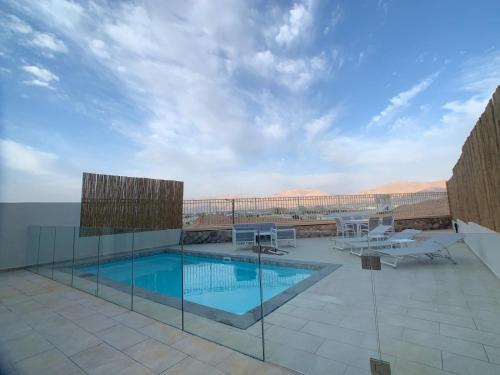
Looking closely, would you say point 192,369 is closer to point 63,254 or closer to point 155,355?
point 155,355

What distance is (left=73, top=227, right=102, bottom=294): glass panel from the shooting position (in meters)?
4.62

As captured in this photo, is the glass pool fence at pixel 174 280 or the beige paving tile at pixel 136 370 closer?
the beige paving tile at pixel 136 370

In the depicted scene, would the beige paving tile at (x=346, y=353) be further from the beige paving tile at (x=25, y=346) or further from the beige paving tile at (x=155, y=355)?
the beige paving tile at (x=25, y=346)

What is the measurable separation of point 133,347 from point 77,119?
705cm

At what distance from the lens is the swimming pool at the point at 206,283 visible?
342 cm

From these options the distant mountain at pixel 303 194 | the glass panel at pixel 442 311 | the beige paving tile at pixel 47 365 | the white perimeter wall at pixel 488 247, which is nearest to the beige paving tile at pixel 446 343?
the glass panel at pixel 442 311

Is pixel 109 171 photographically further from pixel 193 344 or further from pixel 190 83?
pixel 193 344

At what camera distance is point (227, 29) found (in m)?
7.41

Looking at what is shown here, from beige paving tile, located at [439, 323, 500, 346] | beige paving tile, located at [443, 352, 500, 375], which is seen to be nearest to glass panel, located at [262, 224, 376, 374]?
beige paving tile, located at [443, 352, 500, 375]

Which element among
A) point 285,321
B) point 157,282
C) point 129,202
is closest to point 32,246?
point 129,202

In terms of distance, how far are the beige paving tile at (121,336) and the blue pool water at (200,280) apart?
0.74m

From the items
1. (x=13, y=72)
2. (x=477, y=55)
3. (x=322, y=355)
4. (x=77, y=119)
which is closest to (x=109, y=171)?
(x=77, y=119)

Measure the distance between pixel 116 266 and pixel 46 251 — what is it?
2743 millimetres

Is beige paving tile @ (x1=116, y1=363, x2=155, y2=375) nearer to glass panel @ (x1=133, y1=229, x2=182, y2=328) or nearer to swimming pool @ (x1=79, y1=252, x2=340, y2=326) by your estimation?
glass panel @ (x1=133, y1=229, x2=182, y2=328)
